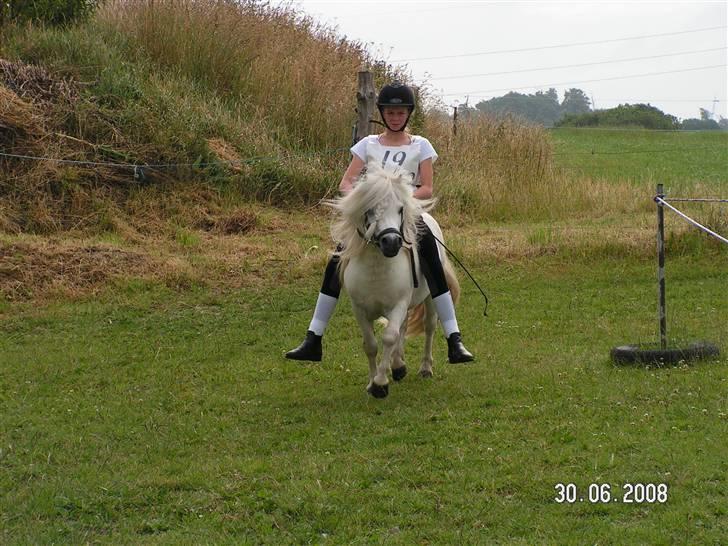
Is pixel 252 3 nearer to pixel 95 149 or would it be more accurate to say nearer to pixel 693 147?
pixel 95 149

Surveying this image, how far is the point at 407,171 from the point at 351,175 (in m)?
0.44

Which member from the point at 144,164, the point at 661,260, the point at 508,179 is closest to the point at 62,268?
the point at 144,164

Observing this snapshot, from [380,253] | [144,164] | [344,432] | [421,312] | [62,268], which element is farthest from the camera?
[144,164]

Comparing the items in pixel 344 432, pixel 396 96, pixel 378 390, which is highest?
pixel 396 96

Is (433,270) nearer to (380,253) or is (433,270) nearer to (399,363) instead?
(380,253)

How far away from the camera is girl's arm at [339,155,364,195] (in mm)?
7398

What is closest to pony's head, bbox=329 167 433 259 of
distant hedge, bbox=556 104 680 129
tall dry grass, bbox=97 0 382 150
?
tall dry grass, bbox=97 0 382 150

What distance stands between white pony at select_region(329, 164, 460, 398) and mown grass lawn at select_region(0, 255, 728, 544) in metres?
0.55

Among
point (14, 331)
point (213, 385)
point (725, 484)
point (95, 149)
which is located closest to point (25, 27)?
point (95, 149)

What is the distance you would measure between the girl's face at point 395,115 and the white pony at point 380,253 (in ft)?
2.15

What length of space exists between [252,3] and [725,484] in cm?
1885

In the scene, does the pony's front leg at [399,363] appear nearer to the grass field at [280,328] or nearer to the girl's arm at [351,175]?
the grass field at [280,328]

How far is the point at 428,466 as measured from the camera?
5738 millimetres

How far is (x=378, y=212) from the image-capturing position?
22.4ft
